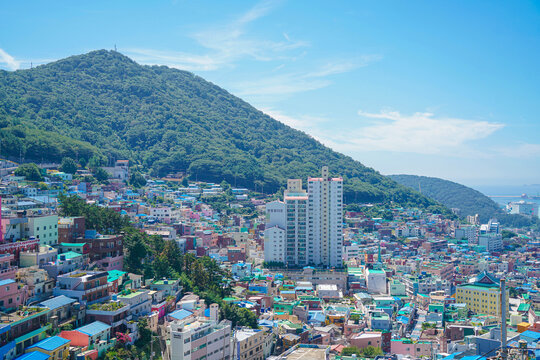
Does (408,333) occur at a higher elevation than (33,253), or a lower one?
lower

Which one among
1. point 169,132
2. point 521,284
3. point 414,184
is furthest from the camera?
point 414,184

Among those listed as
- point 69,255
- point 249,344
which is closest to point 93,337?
point 69,255

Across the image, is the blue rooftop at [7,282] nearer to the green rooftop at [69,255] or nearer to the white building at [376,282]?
the green rooftop at [69,255]

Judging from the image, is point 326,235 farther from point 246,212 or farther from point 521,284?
point 246,212

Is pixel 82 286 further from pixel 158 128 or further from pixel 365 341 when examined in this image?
pixel 158 128

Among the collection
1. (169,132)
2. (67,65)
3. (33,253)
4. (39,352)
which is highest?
(67,65)

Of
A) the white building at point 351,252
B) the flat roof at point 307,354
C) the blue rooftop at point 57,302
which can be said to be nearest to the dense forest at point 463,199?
the white building at point 351,252

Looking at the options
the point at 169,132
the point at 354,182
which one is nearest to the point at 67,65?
the point at 169,132
